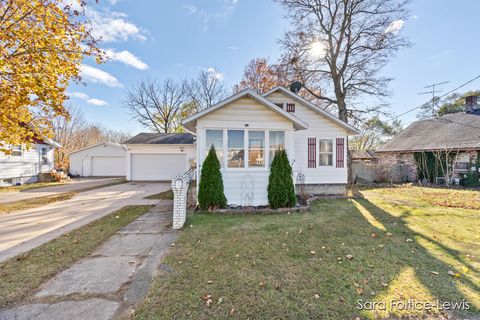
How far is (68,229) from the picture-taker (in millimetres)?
5254

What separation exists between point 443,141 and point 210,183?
17.7m

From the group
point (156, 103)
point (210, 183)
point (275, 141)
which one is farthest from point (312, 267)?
point (156, 103)

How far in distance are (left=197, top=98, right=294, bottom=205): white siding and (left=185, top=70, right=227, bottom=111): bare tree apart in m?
20.7

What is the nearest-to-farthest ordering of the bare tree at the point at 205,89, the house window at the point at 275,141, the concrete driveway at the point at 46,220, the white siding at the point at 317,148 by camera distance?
the concrete driveway at the point at 46,220, the house window at the point at 275,141, the white siding at the point at 317,148, the bare tree at the point at 205,89

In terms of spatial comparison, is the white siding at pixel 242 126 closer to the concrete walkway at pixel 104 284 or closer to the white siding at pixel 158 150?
the concrete walkway at pixel 104 284

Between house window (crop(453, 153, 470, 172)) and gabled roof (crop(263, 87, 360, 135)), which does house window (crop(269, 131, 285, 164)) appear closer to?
gabled roof (crop(263, 87, 360, 135))

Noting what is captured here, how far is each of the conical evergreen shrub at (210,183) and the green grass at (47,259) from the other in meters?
2.35

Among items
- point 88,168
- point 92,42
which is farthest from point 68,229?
point 88,168

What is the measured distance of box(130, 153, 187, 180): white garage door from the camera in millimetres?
16359

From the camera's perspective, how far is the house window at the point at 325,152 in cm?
986

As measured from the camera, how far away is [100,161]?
2078 centimetres

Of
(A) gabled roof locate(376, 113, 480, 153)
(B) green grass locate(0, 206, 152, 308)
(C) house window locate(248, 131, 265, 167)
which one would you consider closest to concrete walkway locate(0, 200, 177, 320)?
(B) green grass locate(0, 206, 152, 308)

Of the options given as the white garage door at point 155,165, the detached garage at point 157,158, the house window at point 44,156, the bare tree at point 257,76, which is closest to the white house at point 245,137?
the detached garage at point 157,158

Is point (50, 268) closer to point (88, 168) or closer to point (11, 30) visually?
point (11, 30)
